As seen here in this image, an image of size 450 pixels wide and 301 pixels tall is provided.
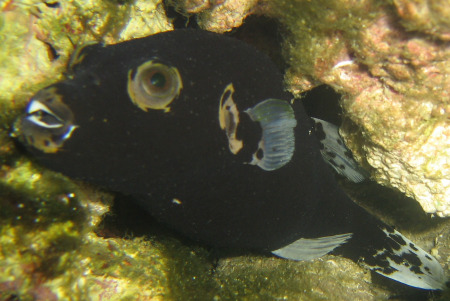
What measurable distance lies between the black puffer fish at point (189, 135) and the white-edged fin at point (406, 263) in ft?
5.12

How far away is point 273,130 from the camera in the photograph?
2.22 metres

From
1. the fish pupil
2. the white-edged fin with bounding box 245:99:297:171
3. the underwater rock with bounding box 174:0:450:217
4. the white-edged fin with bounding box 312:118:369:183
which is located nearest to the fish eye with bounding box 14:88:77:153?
the fish pupil

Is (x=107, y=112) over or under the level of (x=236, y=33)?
under

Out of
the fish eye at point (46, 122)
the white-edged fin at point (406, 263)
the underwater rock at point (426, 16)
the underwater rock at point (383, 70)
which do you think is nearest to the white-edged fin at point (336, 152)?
the underwater rock at point (383, 70)

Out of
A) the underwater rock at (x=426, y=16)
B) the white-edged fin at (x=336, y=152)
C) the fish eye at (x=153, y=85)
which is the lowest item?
the white-edged fin at (x=336, y=152)

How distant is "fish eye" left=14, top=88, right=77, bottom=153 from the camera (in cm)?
160

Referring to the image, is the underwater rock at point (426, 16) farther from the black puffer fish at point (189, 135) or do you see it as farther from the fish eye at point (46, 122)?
the fish eye at point (46, 122)

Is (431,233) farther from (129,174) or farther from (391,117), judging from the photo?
(129,174)

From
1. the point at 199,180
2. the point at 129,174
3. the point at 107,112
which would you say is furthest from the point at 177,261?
the point at 107,112

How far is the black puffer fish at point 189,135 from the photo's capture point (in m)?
1.67

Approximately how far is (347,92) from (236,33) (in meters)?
1.25

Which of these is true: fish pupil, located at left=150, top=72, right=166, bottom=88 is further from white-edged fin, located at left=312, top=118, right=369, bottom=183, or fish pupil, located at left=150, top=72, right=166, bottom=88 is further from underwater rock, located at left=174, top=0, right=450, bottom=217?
white-edged fin, located at left=312, top=118, right=369, bottom=183

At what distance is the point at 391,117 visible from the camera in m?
2.51

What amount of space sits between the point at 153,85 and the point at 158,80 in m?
0.04
